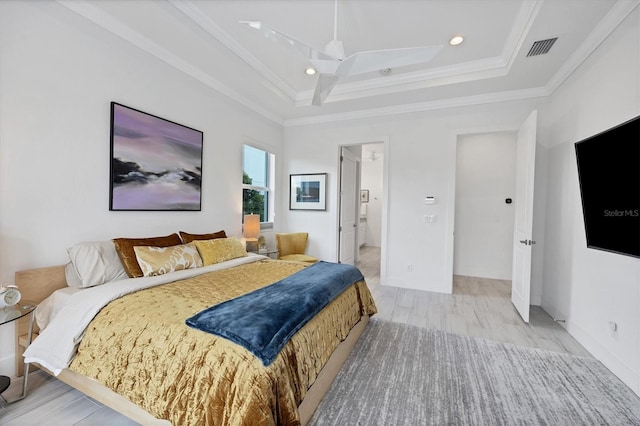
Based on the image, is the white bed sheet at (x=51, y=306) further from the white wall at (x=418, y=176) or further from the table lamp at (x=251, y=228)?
the white wall at (x=418, y=176)

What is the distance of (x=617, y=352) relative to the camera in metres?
2.00

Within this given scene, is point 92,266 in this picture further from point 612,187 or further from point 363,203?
point 363,203

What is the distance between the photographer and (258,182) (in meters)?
4.51

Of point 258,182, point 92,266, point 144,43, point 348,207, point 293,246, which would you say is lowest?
point 293,246

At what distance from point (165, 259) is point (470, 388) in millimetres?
2584

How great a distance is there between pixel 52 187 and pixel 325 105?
333cm

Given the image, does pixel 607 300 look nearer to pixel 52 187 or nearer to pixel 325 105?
pixel 325 105

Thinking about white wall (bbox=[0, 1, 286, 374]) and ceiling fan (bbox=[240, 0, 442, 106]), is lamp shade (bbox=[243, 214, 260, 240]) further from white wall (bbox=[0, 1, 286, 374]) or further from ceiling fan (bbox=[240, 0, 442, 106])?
ceiling fan (bbox=[240, 0, 442, 106])

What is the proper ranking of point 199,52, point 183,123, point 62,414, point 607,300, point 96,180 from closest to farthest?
1. point 62,414
2. point 607,300
3. point 96,180
4. point 199,52
5. point 183,123

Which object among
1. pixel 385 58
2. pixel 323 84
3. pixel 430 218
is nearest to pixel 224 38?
pixel 323 84

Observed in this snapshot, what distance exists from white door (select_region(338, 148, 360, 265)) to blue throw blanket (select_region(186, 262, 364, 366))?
2773 mm

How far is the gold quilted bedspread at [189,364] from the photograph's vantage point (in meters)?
1.15

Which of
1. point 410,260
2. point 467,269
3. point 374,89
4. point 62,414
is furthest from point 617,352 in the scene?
point 62,414

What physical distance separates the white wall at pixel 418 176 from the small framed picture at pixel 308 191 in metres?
0.13
